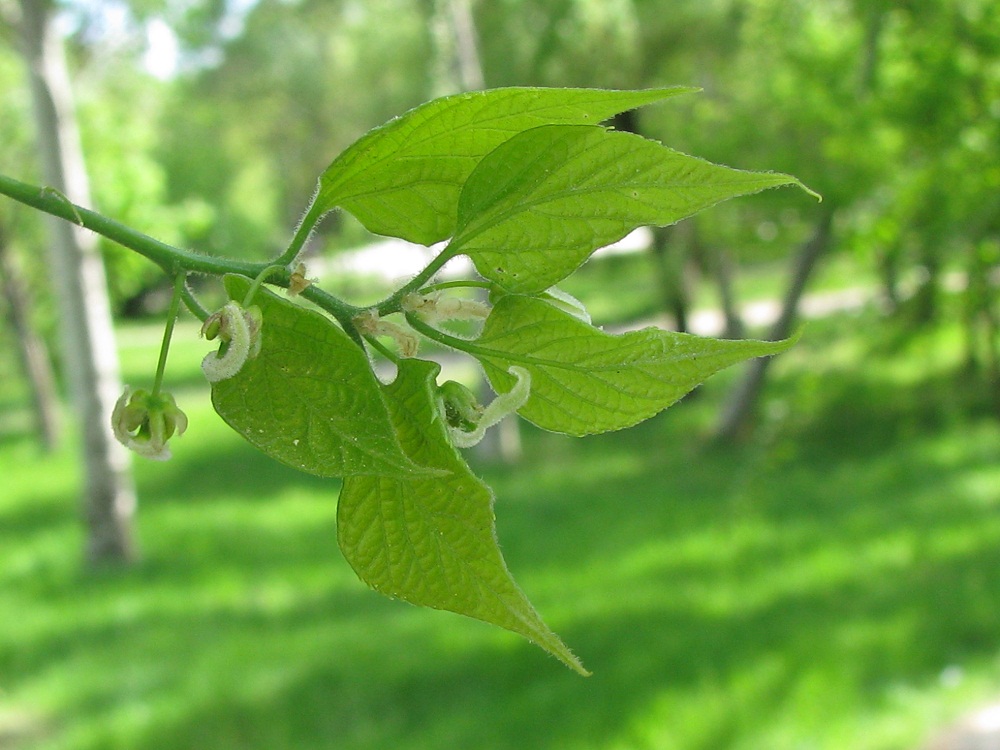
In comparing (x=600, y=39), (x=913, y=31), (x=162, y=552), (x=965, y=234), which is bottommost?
(x=162, y=552)

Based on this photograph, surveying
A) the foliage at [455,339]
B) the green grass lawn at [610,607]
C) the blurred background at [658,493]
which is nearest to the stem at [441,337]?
the foliage at [455,339]

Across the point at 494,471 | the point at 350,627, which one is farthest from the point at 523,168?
the point at 494,471

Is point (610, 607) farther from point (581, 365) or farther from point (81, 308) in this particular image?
point (581, 365)

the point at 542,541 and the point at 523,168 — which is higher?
the point at 523,168

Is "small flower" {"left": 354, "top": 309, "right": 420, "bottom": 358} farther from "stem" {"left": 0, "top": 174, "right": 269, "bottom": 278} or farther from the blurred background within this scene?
the blurred background

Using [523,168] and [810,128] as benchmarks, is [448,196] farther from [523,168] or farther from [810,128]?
[810,128]

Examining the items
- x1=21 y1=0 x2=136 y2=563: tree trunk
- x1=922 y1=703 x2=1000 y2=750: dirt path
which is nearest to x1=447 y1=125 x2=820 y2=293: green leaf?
x1=922 y1=703 x2=1000 y2=750: dirt path
